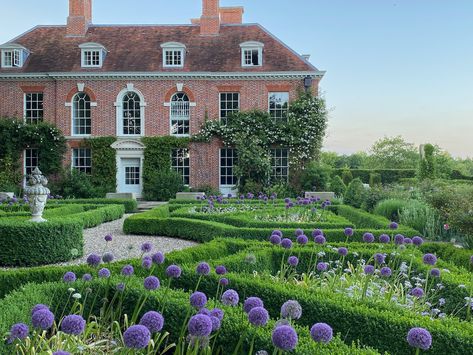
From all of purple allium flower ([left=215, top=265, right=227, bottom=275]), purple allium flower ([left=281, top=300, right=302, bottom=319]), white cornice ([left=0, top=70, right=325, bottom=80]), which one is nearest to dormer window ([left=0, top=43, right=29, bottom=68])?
white cornice ([left=0, top=70, right=325, bottom=80])

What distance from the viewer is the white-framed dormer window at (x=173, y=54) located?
20.5 metres

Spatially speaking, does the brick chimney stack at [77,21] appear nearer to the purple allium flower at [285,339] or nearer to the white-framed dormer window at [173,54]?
the white-framed dormer window at [173,54]

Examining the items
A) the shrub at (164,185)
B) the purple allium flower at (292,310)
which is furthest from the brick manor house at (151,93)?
the purple allium flower at (292,310)

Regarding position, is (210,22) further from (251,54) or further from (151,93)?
(151,93)

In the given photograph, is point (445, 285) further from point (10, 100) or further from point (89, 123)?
point (10, 100)

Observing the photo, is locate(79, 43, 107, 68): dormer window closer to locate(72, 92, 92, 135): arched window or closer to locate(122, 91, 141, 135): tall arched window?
locate(72, 92, 92, 135): arched window

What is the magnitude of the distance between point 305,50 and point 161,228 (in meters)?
15.0

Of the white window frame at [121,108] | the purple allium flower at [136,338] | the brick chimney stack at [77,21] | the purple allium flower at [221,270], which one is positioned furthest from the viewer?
the brick chimney stack at [77,21]

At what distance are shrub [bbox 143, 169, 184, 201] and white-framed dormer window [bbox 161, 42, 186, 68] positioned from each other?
16.6 ft

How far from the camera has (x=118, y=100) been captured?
20578 mm

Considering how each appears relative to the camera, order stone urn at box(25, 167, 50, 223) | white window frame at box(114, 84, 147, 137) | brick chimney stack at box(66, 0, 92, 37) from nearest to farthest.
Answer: stone urn at box(25, 167, 50, 223), white window frame at box(114, 84, 147, 137), brick chimney stack at box(66, 0, 92, 37)

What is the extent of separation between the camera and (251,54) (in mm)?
20547

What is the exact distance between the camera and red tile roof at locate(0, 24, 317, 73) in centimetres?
2059

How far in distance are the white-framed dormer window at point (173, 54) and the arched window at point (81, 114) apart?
13.5 ft
